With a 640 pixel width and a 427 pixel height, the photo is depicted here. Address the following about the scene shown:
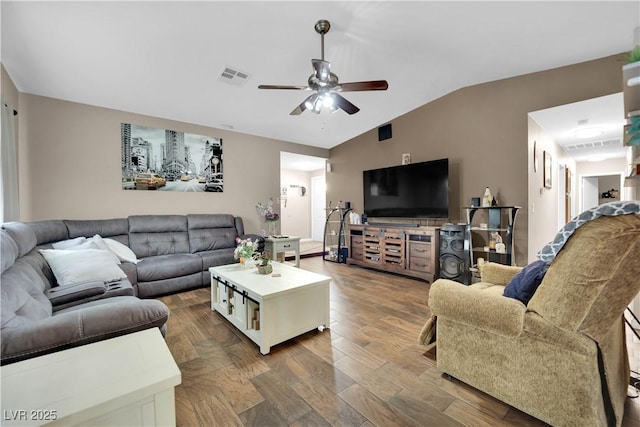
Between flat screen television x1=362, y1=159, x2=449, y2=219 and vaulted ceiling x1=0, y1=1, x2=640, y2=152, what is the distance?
3.94 feet

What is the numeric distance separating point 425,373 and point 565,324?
0.87 m

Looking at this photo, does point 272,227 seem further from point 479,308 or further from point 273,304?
point 479,308

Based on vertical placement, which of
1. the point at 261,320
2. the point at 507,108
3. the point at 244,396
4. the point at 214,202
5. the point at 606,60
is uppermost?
the point at 606,60

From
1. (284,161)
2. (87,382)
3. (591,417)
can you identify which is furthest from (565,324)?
(284,161)

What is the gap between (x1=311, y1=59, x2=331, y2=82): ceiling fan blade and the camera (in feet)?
7.21

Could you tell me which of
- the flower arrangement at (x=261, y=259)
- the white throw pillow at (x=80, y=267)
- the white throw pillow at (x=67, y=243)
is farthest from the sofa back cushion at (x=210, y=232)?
the flower arrangement at (x=261, y=259)

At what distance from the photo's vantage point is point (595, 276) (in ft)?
3.69

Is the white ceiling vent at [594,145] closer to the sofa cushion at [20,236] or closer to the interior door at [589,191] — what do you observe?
the interior door at [589,191]

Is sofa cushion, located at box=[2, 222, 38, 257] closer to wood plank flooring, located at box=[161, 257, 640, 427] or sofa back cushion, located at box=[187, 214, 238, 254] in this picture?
wood plank flooring, located at box=[161, 257, 640, 427]

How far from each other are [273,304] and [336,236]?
13.4 ft

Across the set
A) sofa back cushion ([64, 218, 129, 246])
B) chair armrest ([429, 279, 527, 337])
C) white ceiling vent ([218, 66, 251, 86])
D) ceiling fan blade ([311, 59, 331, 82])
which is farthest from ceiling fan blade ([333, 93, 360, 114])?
sofa back cushion ([64, 218, 129, 246])

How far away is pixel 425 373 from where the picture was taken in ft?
5.64

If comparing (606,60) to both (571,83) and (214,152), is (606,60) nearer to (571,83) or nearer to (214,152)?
(571,83)

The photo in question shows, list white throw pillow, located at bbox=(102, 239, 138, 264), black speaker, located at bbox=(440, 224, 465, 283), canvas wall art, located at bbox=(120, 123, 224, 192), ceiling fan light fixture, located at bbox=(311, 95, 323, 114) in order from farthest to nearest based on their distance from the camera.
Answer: canvas wall art, located at bbox=(120, 123, 224, 192) → black speaker, located at bbox=(440, 224, 465, 283) → white throw pillow, located at bbox=(102, 239, 138, 264) → ceiling fan light fixture, located at bbox=(311, 95, 323, 114)
